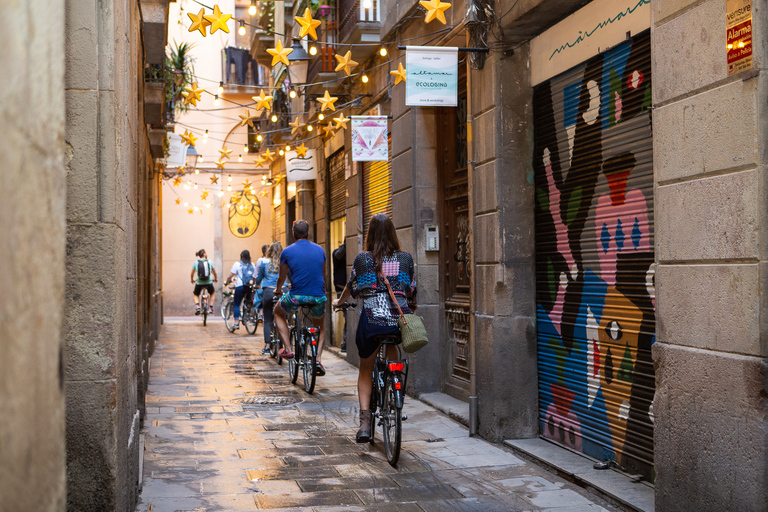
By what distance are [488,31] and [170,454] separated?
4.72 meters

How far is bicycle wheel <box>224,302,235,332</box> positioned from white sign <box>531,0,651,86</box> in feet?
46.0

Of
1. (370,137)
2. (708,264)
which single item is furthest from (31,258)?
(370,137)

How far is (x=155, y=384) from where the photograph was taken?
35.9 feet

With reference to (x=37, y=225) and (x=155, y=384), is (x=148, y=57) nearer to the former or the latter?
(x=155, y=384)

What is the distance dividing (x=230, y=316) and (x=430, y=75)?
13.5m

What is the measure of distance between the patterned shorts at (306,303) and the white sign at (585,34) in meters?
4.56

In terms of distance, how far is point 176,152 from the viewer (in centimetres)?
1605

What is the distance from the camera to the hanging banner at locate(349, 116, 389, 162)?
10.6 meters

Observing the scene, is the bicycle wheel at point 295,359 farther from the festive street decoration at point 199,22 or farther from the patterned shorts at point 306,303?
the festive street decoration at point 199,22

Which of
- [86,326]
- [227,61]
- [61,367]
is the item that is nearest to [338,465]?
[86,326]

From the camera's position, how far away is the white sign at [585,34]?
5629 millimetres

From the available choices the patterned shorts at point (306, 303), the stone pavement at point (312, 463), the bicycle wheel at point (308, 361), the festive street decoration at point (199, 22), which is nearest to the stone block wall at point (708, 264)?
the stone pavement at point (312, 463)

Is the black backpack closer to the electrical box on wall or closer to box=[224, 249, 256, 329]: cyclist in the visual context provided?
box=[224, 249, 256, 329]: cyclist

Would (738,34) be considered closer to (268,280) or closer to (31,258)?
(31,258)
